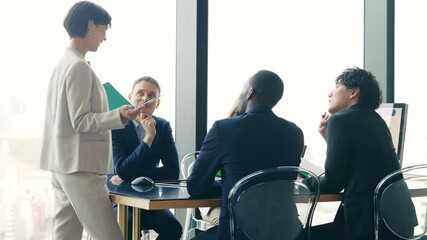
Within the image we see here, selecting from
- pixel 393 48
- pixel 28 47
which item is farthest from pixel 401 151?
pixel 28 47

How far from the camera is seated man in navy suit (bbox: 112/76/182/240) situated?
9.83ft

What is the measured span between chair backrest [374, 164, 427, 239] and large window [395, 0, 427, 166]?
1.85 metres

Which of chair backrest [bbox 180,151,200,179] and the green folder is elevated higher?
the green folder

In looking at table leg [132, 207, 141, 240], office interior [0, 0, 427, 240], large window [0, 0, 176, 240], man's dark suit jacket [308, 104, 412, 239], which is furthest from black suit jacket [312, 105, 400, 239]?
large window [0, 0, 176, 240]

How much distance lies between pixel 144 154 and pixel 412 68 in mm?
2465

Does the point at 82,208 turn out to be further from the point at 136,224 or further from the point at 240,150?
the point at 240,150

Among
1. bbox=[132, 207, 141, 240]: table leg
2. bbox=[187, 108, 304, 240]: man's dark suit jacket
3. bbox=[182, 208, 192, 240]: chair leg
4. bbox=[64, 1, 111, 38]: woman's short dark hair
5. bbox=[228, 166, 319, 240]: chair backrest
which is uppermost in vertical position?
bbox=[64, 1, 111, 38]: woman's short dark hair

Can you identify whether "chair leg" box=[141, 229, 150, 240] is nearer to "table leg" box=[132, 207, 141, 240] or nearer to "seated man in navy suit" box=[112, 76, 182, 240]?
"seated man in navy suit" box=[112, 76, 182, 240]

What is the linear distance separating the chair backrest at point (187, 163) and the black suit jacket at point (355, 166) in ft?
3.33

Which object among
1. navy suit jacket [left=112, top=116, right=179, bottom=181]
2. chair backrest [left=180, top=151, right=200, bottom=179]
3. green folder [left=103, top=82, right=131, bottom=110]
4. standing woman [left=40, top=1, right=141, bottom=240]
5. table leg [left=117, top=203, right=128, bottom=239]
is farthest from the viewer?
chair backrest [left=180, top=151, right=200, bottom=179]

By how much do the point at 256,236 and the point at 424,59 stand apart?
9.20 ft

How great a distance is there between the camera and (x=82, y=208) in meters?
2.40

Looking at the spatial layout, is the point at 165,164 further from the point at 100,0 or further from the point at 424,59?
the point at 424,59

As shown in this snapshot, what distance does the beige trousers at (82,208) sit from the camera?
2398 millimetres
